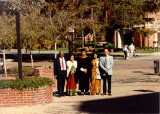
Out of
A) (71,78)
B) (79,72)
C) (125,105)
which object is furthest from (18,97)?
(125,105)

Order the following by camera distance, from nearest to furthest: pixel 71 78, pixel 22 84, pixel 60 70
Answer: pixel 22 84, pixel 60 70, pixel 71 78

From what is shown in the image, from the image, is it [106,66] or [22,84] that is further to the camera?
[106,66]

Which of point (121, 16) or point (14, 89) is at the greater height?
point (121, 16)

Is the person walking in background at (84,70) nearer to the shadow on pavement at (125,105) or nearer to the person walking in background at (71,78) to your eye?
A: the person walking in background at (71,78)

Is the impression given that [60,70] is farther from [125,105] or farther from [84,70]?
[125,105]

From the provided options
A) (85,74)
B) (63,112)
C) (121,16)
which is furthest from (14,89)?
(121,16)

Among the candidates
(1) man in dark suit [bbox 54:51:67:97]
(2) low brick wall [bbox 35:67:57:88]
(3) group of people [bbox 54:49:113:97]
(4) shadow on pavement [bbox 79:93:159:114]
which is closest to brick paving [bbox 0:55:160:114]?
(4) shadow on pavement [bbox 79:93:159:114]

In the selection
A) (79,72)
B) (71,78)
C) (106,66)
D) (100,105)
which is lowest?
(100,105)

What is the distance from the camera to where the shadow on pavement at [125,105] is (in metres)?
9.41

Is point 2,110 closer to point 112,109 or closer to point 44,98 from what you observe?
point 44,98

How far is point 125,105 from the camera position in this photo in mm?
10117

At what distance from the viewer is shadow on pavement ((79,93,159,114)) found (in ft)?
30.9

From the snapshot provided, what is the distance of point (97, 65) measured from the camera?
12477mm

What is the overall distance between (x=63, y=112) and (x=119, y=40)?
46.9m
